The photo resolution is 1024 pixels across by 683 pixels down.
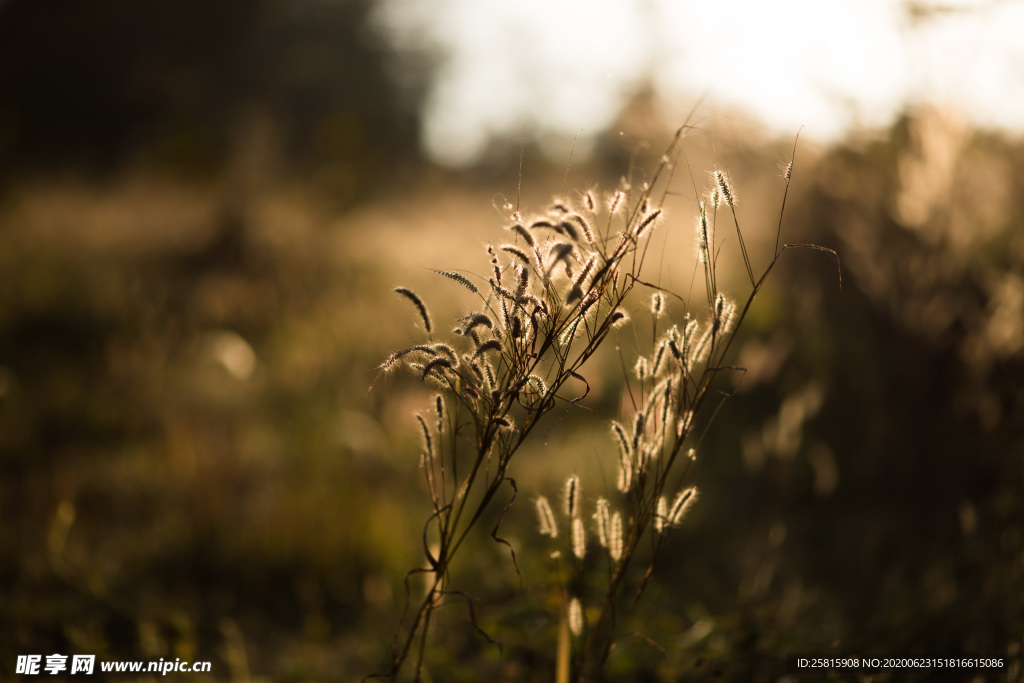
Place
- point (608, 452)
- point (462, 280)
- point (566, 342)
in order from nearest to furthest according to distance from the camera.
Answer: point (462, 280)
point (566, 342)
point (608, 452)

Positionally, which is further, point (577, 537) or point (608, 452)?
point (608, 452)

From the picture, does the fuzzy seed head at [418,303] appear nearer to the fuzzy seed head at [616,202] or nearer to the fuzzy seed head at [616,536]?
the fuzzy seed head at [616,202]

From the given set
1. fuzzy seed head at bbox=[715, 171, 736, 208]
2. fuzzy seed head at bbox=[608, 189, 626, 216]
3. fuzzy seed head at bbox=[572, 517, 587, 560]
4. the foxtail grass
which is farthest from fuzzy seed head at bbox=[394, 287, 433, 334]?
fuzzy seed head at bbox=[715, 171, 736, 208]

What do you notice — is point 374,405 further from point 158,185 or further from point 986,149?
point 158,185

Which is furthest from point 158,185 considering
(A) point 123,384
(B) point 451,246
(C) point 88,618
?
(C) point 88,618

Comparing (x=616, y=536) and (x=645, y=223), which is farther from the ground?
(x=645, y=223)

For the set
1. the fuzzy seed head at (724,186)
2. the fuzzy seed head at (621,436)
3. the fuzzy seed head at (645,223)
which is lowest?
the fuzzy seed head at (621,436)

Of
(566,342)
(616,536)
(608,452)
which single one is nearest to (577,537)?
(616,536)

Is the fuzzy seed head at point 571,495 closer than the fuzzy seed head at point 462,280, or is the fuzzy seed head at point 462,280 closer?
the fuzzy seed head at point 462,280

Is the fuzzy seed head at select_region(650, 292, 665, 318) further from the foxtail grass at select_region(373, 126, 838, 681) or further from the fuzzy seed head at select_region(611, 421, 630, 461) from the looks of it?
the fuzzy seed head at select_region(611, 421, 630, 461)

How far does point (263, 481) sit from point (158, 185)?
33.9 ft

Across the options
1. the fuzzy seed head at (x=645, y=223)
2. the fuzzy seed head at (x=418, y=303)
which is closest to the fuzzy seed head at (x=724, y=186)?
the fuzzy seed head at (x=645, y=223)

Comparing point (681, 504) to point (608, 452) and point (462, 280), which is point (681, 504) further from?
point (608, 452)

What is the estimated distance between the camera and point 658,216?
110cm
